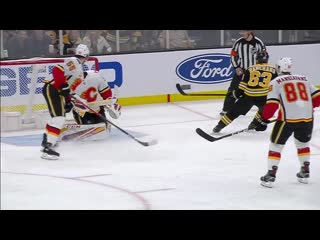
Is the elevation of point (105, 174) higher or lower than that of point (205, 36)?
lower

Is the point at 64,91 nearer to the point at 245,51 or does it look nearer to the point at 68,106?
the point at 68,106

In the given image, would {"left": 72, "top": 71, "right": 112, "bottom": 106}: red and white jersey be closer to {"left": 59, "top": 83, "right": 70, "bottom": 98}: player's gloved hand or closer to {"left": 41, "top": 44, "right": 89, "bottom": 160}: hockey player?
{"left": 41, "top": 44, "right": 89, "bottom": 160}: hockey player

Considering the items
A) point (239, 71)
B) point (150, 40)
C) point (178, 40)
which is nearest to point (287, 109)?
point (239, 71)

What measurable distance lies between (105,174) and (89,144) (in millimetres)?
1145

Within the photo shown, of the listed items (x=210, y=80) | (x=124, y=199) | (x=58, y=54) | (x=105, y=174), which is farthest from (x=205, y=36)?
(x=124, y=199)

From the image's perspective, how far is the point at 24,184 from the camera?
6426 mm

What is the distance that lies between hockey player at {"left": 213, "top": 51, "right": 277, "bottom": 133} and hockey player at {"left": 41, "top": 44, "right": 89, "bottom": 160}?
58.8 inches

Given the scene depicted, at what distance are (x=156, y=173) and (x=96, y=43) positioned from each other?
344cm

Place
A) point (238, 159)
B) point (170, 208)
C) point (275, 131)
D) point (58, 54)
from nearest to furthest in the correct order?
point (170, 208) → point (275, 131) → point (238, 159) → point (58, 54)

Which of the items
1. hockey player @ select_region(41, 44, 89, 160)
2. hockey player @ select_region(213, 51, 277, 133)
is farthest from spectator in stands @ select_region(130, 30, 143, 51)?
hockey player @ select_region(41, 44, 89, 160)

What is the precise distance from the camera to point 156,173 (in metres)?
6.96

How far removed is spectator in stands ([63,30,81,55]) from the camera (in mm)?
9969

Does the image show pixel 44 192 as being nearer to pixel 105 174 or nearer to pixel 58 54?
pixel 105 174

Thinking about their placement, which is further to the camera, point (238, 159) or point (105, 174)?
point (238, 159)
